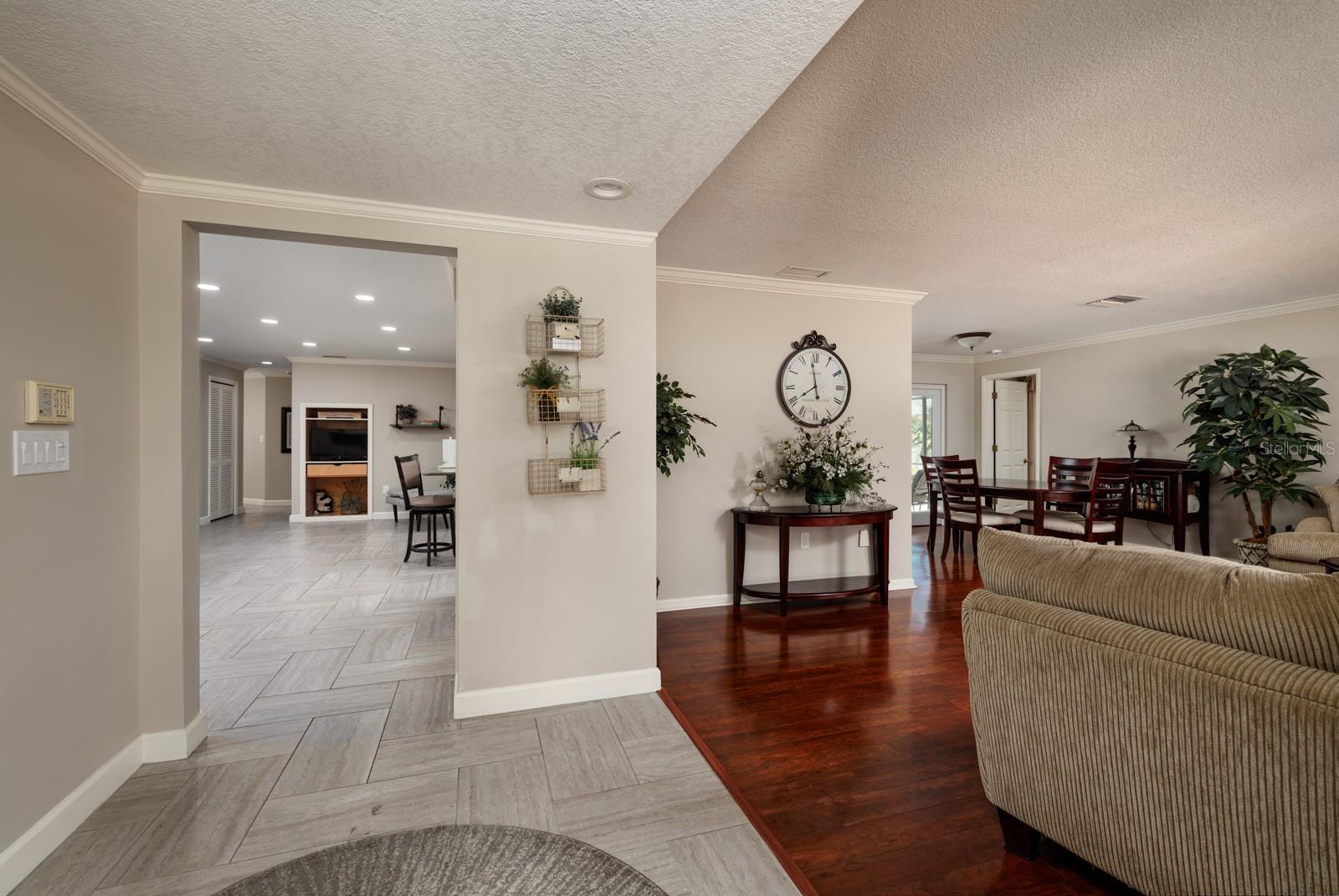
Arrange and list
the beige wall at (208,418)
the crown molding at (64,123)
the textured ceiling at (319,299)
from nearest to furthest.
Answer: the crown molding at (64,123) < the textured ceiling at (319,299) < the beige wall at (208,418)

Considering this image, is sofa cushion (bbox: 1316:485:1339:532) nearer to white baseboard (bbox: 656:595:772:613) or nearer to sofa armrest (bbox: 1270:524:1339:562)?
sofa armrest (bbox: 1270:524:1339:562)

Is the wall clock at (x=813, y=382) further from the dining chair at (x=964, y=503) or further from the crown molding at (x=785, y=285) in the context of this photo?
the dining chair at (x=964, y=503)

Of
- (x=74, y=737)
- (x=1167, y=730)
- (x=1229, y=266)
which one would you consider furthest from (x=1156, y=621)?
(x=1229, y=266)

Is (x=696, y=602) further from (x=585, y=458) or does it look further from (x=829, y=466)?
(x=585, y=458)

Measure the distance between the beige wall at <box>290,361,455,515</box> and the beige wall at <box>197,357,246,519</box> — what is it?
3.44ft

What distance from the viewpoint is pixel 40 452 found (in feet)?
5.72

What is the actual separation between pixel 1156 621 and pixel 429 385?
9.68 meters

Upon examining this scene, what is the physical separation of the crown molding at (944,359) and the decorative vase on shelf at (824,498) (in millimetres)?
4564

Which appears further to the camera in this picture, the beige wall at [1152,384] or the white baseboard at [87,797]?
the beige wall at [1152,384]

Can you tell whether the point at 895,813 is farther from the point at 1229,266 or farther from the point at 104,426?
the point at 1229,266

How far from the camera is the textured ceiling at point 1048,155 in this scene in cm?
172

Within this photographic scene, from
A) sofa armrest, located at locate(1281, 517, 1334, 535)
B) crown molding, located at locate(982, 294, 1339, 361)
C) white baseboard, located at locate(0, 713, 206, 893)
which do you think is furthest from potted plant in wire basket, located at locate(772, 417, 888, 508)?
crown molding, located at locate(982, 294, 1339, 361)

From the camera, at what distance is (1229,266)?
3918mm

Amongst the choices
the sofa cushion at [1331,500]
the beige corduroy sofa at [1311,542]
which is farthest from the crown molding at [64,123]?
the sofa cushion at [1331,500]
